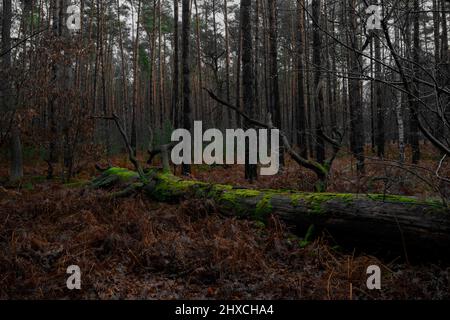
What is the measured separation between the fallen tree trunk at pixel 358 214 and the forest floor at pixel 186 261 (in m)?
0.19

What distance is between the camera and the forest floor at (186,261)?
11.5ft

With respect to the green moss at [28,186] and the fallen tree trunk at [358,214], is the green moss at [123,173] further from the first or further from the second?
the fallen tree trunk at [358,214]

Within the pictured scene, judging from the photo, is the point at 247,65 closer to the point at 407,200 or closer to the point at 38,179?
the point at 407,200

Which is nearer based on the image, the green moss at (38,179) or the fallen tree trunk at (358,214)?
the fallen tree trunk at (358,214)

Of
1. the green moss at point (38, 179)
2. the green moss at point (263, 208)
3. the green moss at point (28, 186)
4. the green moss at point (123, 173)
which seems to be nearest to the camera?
the green moss at point (263, 208)

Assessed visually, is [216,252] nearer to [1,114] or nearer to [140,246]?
[140,246]

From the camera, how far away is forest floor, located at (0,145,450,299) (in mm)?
3494

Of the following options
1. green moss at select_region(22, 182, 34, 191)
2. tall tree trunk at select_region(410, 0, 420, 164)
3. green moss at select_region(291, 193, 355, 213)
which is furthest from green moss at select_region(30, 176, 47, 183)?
tall tree trunk at select_region(410, 0, 420, 164)

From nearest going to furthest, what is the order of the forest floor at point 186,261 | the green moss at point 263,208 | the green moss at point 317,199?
the forest floor at point 186,261
the green moss at point 317,199
the green moss at point 263,208

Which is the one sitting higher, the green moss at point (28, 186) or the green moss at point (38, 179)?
the green moss at point (38, 179)

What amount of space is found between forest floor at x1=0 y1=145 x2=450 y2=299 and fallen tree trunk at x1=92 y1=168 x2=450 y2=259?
0.61ft

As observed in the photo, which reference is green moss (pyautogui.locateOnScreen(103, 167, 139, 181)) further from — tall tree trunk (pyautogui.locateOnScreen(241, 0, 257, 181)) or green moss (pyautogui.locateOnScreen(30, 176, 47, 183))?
tall tree trunk (pyautogui.locateOnScreen(241, 0, 257, 181))

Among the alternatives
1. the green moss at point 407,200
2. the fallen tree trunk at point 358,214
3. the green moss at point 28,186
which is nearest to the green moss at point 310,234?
the fallen tree trunk at point 358,214

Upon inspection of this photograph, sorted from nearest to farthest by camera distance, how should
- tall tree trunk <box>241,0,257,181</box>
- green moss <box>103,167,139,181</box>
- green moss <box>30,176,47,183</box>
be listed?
green moss <box>103,167,139,181</box> < tall tree trunk <box>241,0,257,181</box> < green moss <box>30,176,47,183</box>
